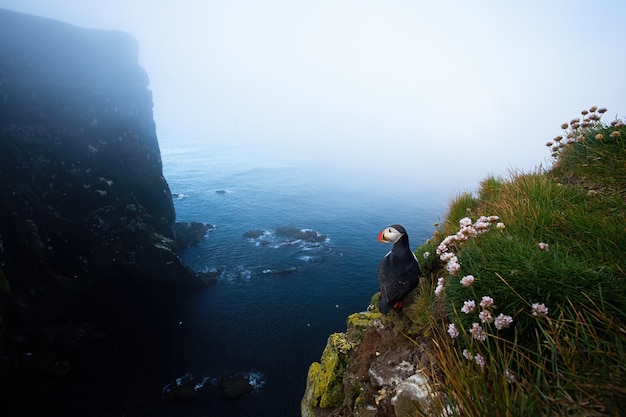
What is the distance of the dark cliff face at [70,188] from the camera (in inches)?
1614

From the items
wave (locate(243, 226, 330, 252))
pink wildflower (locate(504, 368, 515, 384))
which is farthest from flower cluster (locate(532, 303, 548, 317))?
wave (locate(243, 226, 330, 252))

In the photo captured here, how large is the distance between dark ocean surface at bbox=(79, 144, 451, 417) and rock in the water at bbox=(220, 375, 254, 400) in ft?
1.96

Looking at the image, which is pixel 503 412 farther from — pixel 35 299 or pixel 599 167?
pixel 35 299

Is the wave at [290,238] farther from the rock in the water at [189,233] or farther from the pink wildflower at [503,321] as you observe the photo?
the pink wildflower at [503,321]

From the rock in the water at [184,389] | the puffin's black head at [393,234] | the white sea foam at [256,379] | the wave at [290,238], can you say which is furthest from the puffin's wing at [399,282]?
the wave at [290,238]

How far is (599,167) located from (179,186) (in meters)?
125

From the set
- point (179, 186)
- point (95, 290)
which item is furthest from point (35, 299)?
point (179, 186)

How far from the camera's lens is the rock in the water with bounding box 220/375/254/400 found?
106 ft

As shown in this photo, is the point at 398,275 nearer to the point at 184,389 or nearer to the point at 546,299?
the point at 546,299

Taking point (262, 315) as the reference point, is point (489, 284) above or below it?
above

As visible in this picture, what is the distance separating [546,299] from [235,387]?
38380mm

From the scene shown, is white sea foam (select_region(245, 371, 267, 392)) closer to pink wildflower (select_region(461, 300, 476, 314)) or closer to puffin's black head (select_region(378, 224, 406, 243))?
puffin's black head (select_region(378, 224, 406, 243))

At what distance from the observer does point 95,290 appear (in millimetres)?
48312

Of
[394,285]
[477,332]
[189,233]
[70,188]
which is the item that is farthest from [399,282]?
A: [189,233]
